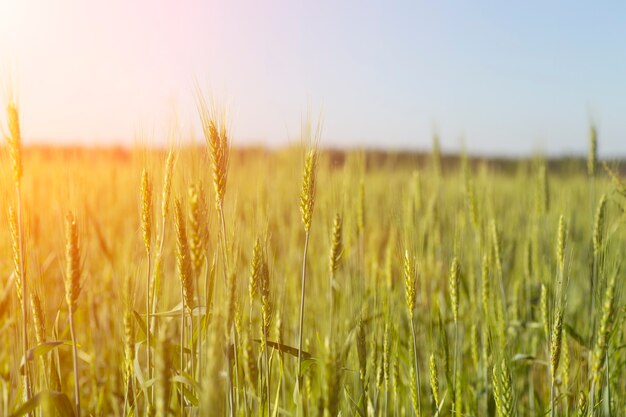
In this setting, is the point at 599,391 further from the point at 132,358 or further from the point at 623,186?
the point at 132,358

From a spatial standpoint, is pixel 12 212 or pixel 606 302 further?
pixel 606 302

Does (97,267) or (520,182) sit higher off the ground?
(520,182)

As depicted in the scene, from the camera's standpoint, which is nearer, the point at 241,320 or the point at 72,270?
the point at 72,270

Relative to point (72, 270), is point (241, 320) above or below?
below

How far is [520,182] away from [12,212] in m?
6.00

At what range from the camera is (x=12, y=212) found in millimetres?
1363

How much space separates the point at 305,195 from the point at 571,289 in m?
3.42

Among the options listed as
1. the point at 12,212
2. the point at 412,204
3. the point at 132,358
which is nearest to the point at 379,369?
the point at 132,358

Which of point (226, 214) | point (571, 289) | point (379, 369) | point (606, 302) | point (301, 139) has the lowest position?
point (571, 289)

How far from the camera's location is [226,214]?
1.44 m

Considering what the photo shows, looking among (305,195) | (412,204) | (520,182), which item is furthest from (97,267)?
(520,182)

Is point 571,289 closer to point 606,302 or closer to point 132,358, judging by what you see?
point 606,302

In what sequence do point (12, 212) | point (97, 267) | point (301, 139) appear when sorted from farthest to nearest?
point (97, 267), point (301, 139), point (12, 212)

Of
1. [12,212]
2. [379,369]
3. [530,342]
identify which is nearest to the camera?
[12,212]
